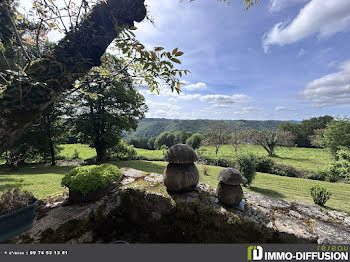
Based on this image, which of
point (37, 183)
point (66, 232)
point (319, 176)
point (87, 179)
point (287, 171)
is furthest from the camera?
point (287, 171)

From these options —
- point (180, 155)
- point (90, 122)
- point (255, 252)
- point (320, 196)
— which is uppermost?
point (90, 122)

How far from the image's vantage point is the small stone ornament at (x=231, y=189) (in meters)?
3.48

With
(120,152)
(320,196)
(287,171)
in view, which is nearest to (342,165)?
(320,196)

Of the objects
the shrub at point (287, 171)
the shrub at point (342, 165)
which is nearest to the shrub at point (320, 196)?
the shrub at point (342, 165)

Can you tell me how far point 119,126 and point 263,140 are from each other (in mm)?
30763

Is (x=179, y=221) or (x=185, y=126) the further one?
(x=185, y=126)

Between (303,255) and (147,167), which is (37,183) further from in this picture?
(303,255)

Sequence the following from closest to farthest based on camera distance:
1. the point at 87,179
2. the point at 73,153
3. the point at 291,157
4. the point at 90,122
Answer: the point at 87,179 < the point at 90,122 < the point at 73,153 < the point at 291,157

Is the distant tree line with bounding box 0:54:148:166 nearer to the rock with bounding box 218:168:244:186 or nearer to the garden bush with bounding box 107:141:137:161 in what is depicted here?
the garden bush with bounding box 107:141:137:161

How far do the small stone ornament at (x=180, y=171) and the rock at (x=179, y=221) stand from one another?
8.4 inches

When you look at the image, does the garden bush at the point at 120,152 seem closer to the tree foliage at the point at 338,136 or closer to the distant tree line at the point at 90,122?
the distant tree line at the point at 90,122

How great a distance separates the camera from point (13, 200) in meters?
2.97

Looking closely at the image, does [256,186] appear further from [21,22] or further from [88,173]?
[21,22]

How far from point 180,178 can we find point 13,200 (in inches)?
141
